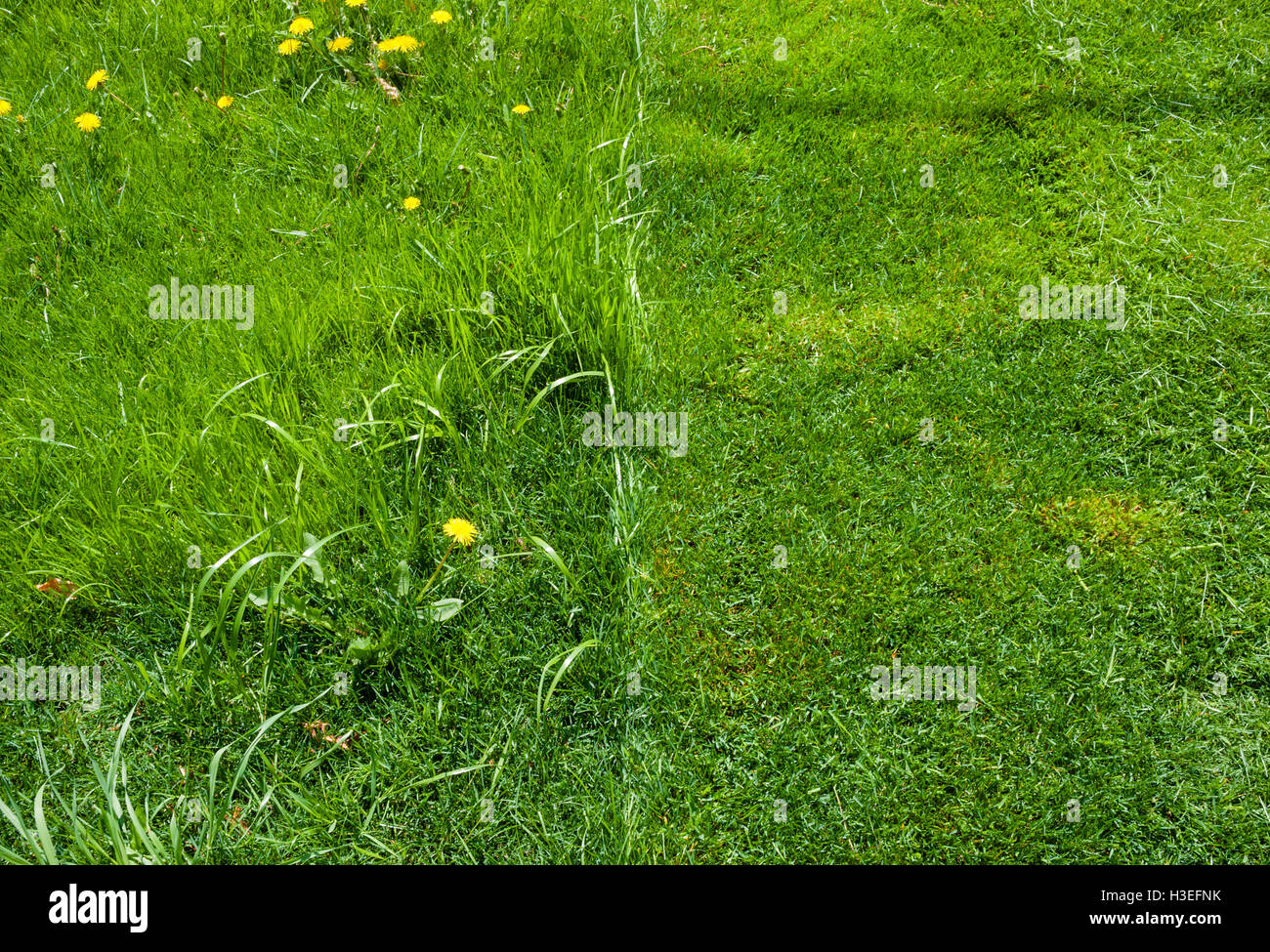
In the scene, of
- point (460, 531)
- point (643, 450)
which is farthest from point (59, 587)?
point (643, 450)

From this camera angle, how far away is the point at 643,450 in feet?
9.66

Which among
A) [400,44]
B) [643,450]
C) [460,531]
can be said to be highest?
[400,44]

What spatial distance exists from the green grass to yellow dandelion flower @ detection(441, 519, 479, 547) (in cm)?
6

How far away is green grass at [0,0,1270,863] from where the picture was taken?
223 cm

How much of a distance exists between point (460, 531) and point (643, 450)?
70 cm

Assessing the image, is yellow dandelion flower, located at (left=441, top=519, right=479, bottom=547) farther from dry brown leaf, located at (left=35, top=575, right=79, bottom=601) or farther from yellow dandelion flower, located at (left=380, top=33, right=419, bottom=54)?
yellow dandelion flower, located at (left=380, top=33, right=419, bottom=54)

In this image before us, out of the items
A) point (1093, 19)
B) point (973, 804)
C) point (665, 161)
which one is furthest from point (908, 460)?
point (1093, 19)

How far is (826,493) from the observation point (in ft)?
9.14

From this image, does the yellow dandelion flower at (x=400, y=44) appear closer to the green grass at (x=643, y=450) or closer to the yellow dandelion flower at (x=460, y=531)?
the green grass at (x=643, y=450)

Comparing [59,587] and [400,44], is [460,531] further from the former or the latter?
[400,44]

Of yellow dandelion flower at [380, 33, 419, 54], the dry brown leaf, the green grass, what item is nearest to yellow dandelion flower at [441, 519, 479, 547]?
the green grass

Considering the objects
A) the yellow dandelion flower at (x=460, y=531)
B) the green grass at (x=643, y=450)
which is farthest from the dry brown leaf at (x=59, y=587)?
the yellow dandelion flower at (x=460, y=531)

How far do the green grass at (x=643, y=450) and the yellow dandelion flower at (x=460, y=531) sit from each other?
0.18 feet

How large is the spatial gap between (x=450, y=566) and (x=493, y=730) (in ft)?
1.69
